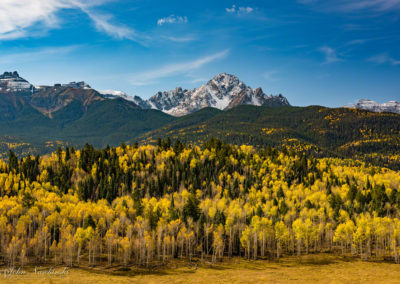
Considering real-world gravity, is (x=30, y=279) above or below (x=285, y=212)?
below

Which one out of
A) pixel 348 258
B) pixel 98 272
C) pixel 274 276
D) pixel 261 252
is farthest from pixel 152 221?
pixel 348 258

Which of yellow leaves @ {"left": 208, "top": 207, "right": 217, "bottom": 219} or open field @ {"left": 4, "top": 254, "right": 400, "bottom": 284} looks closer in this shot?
open field @ {"left": 4, "top": 254, "right": 400, "bottom": 284}

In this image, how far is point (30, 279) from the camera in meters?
106

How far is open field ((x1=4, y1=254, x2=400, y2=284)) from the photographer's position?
370 ft

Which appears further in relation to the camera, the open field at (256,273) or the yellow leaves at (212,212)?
the yellow leaves at (212,212)

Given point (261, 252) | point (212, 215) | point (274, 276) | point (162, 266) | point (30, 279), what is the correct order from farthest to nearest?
1. point (212, 215)
2. point (261, 252)
3. point (162, 266)
4. point (274, 276)
5. point (30, 279)

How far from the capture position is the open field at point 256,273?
113 metres

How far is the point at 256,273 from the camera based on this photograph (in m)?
125

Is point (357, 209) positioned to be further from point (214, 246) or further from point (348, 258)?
point (214, 246)

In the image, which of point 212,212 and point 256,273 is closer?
point 256,273

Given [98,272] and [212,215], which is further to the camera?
[212,215]

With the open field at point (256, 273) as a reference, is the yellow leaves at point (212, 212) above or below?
above

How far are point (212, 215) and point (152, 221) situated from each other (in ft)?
116

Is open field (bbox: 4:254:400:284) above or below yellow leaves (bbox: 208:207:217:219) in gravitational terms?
below
